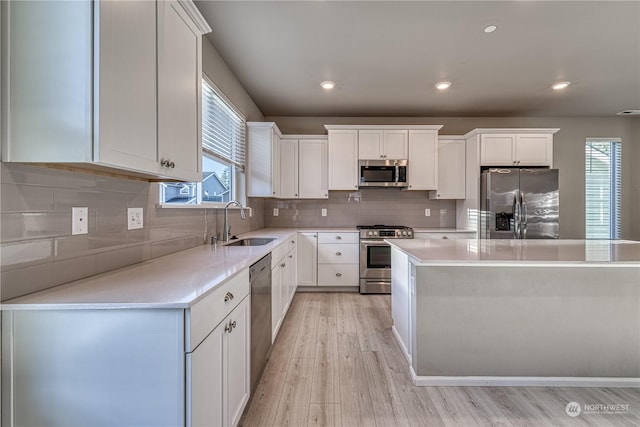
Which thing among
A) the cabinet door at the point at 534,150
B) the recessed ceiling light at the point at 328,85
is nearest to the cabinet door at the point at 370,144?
the recessed ceiling light at the point at 328,85

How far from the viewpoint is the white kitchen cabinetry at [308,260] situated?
3949mm

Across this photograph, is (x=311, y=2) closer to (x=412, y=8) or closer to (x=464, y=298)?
(x=412, y=8)

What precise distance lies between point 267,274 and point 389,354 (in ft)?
3.87

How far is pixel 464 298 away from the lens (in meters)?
1.92

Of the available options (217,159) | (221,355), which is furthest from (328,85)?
(221,355)

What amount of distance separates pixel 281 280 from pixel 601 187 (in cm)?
519

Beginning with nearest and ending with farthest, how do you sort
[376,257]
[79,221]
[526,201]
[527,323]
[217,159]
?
[79,221], [527,323], [217,159], [526,201], [376,257]

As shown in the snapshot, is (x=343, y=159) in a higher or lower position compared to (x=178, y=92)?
higher

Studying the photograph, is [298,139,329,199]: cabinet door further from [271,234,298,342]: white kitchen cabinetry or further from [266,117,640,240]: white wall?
[271,234,298,342]: white kitchen cabinetry

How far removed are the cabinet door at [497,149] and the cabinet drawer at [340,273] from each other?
2251 millimetres

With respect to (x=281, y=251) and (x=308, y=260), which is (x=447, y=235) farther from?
(x=281, y=251)

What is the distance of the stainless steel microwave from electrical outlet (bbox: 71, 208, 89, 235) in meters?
3.28

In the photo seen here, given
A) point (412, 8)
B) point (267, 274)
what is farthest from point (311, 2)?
point (267, 274)

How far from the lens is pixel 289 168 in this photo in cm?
423
